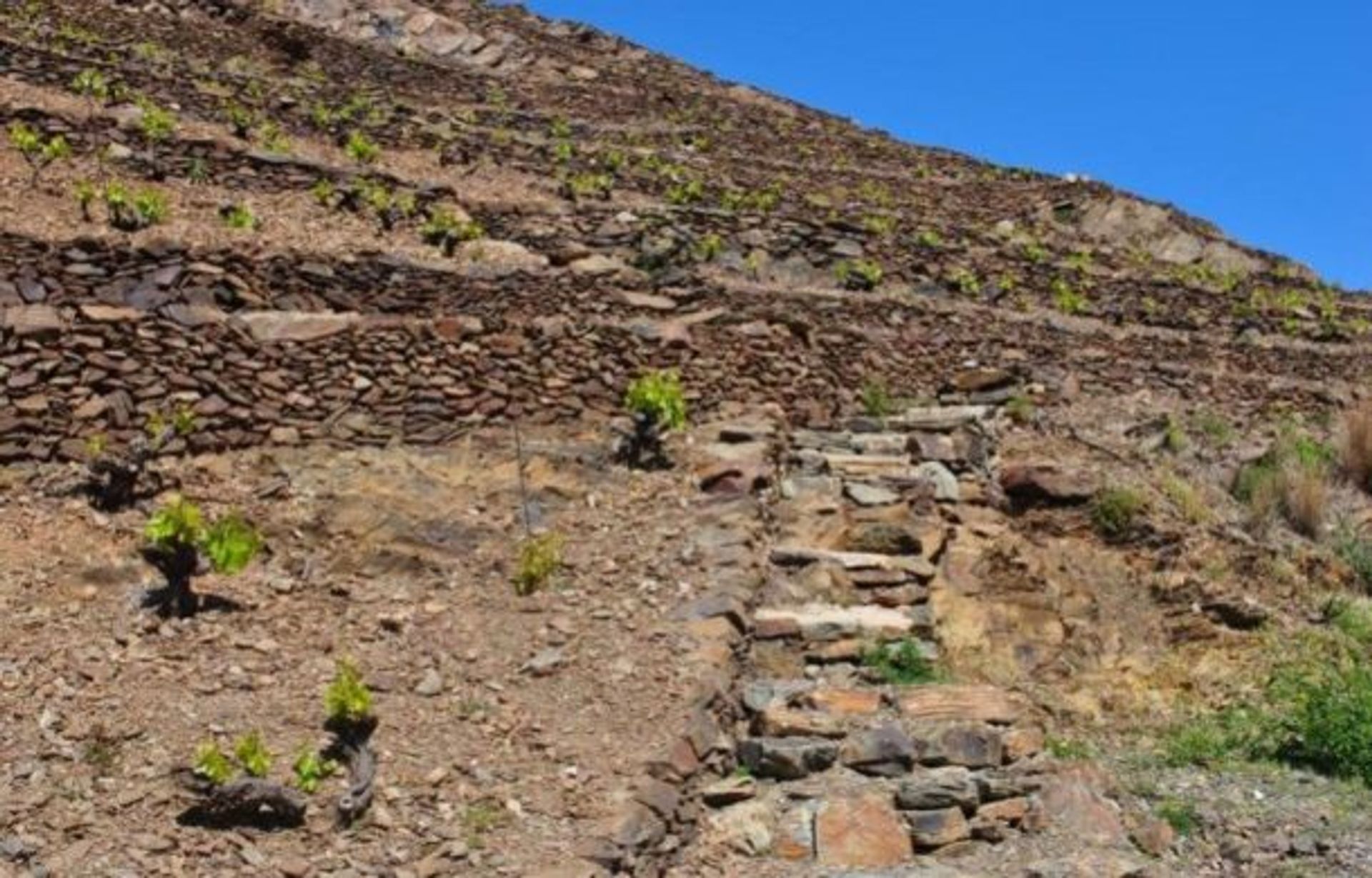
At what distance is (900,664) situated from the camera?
33.9 ft

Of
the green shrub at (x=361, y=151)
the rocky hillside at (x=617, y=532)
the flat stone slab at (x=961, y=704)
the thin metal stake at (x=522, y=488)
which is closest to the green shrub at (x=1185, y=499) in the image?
the rocky hillside at (x=617, y=532)

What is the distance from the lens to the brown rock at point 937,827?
8500 millimetres

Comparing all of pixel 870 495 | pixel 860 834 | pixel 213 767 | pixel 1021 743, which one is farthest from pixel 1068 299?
pixel 213 767

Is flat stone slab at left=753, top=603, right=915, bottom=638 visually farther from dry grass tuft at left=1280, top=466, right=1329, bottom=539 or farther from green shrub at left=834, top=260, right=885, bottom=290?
green shrub at left=834, top=260, right=885, bottom=290

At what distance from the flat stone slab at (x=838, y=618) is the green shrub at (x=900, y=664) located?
21 centimetres

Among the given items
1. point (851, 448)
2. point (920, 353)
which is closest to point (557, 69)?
point (920, 353)

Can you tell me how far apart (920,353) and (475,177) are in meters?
8.78

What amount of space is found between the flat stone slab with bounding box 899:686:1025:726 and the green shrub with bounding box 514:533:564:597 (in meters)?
2.73

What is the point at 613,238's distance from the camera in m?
19.7

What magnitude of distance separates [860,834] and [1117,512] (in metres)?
5.61

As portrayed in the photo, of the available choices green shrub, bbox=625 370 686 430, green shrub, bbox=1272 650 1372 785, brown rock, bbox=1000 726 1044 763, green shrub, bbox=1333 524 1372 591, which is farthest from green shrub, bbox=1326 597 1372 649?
green shrub, bbox=625 370 686 430

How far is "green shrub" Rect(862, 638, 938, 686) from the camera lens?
1015cm

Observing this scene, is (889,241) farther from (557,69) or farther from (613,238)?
(557,69)

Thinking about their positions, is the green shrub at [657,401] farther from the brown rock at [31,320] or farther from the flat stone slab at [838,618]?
the brown rock at [31,320]
